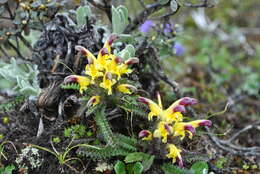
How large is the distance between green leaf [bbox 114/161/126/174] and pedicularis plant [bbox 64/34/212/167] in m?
0.18

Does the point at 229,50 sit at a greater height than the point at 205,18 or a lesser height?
lesser

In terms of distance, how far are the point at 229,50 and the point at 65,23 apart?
254 cm

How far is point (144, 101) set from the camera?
5.72 feet

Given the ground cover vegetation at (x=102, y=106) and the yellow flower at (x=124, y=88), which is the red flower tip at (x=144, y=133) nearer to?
the ground cover vegetation at (x=102, y=106)

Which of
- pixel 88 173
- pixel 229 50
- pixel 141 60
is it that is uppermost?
pixel 141 60

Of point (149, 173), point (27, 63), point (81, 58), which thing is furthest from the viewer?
point (27, 63)

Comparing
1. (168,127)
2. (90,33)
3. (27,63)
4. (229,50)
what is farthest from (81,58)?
(229,50)

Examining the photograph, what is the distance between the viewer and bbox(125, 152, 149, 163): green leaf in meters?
1.77

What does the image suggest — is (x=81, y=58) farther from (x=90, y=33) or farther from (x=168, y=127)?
(x=168, y=127)

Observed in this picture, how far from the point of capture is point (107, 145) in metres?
1.77

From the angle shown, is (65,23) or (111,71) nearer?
(111,71)

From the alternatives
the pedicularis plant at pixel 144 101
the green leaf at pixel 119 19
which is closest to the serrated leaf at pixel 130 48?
the pedicularis plant at pixel 144 101

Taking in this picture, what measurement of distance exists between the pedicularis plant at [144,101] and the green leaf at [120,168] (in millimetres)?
176

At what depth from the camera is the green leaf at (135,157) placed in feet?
5.81
